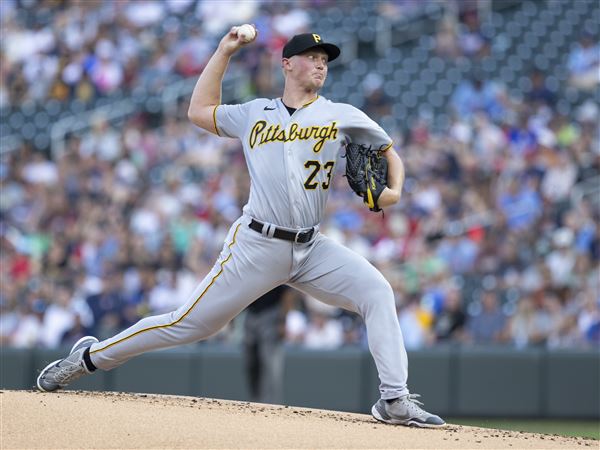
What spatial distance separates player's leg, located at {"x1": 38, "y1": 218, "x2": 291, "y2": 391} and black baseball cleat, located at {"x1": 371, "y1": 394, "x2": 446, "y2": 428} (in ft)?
2.55

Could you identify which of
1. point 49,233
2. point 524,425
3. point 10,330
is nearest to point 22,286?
point 10,330

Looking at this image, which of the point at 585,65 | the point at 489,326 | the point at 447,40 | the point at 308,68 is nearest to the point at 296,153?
the point at 308,68

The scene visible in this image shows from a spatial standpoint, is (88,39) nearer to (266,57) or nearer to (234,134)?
(266,57)

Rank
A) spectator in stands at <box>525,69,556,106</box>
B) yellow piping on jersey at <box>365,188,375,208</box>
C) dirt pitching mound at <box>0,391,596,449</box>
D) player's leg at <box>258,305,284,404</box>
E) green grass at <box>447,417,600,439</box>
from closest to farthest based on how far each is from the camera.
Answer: dirt pitching mound at <box>0,391,596,449</box> → yellow piping on jersey at <box>365,188,375,208</box> → player's leg at <box>258,305,284,404</box> → green grass at <box>447,417,600,439</box> → spectator in stands at <box>525,69,556,106</box>

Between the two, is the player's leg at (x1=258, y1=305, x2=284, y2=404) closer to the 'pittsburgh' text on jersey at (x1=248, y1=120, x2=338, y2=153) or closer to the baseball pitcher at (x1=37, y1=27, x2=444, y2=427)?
the baseball pitcher at (x1=37, y1=27, x2=444, y2=427)

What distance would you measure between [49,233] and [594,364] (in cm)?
596

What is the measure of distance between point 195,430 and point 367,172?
1411mm

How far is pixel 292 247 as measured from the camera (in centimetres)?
570

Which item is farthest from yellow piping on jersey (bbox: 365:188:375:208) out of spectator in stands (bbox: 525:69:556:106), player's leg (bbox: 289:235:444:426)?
spectator in stands (bbox: 525:69:556:106)

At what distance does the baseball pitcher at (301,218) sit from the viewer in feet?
18.6

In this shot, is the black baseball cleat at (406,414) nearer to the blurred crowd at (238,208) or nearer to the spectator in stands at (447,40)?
the blurred crowd at (238,208)

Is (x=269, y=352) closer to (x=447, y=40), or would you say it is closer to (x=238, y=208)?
(x=238, y=208)

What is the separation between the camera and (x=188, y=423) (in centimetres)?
546

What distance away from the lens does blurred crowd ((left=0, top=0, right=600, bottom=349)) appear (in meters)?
11.8
